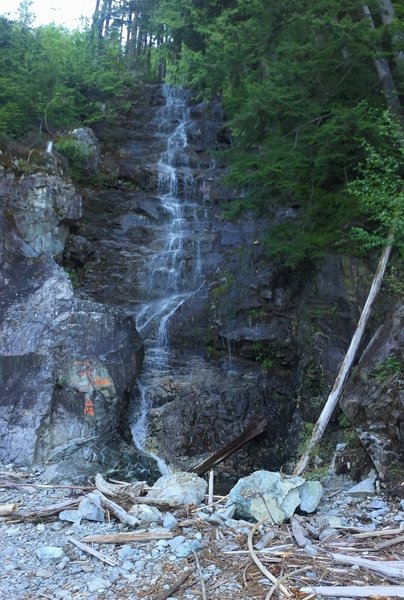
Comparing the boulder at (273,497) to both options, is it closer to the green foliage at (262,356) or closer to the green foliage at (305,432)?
the green foliage at (305,432)

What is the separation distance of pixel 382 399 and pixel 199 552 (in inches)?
157

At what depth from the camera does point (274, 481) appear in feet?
18.7

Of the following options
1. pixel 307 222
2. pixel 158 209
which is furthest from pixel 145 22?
pixel 307 222

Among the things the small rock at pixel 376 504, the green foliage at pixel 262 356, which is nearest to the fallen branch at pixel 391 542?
the small rock at pixel 376 504

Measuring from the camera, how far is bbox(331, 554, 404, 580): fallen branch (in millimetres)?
4027

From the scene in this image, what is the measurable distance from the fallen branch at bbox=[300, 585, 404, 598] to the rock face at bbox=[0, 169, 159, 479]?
487cm

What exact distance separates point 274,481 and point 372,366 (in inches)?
124

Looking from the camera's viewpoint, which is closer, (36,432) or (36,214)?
(36,432)

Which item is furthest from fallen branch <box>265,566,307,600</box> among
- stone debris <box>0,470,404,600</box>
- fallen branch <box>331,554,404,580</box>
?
fallen branch <box>331,554,404,580</box>

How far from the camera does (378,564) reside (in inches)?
163

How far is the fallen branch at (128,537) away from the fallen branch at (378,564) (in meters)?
1.64

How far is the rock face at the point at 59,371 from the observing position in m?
8.90

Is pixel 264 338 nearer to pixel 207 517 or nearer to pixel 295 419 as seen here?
pixel 295 419

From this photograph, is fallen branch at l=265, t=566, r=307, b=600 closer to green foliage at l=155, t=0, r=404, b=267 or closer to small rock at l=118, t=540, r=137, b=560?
small rock at l=118, t=540, r=137, b=560
